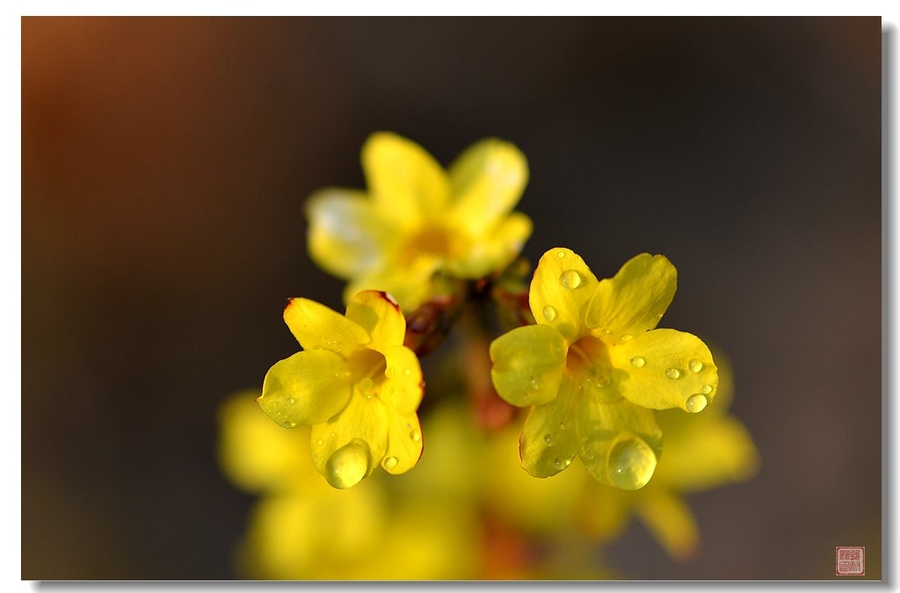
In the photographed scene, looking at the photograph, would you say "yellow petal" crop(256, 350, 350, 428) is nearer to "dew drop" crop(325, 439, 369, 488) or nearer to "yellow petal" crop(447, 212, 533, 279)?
"dew drop" crop(325, 439, 369, 488)

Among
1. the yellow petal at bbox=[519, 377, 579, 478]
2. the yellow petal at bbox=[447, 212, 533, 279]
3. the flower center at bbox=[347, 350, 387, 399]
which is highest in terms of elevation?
the yellow petal at bbox=[447, 212, 533, 279]

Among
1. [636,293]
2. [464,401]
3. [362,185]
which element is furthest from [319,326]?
[362,185]

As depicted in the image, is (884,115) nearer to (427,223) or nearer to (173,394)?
(427,223)

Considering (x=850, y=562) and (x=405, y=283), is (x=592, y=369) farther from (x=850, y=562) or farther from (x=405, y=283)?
(x=850, y=562)

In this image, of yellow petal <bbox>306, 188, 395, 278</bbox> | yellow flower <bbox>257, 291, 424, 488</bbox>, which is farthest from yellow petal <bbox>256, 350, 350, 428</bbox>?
yellow petal <bbox>306, 188, 395, 278</bbox>

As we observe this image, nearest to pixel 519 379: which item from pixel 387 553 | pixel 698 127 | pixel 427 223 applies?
pixel 427 223

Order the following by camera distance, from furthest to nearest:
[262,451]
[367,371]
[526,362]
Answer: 1. [262,451]
2. [367,371]
3. [526,362]
